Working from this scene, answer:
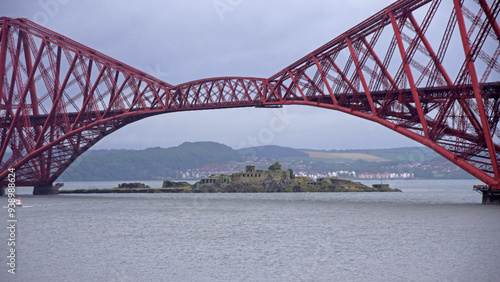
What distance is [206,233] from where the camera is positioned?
158ft

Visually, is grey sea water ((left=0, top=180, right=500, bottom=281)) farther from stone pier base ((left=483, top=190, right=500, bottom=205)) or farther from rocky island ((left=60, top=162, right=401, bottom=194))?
rocky island ((left=60, top=162, right=401, bottom=194))

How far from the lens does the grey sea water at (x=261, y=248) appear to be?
31.0 m

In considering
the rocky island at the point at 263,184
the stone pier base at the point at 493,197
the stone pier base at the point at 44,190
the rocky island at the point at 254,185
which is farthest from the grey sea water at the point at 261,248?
the rocky island at the point at 263,184

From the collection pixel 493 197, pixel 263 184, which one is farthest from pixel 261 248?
pixel 263 184

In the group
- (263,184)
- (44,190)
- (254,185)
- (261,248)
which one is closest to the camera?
(261,248)

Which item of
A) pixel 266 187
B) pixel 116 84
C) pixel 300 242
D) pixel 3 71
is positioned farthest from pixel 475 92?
pixel 266 187

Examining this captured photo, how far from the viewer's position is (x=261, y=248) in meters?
39.7

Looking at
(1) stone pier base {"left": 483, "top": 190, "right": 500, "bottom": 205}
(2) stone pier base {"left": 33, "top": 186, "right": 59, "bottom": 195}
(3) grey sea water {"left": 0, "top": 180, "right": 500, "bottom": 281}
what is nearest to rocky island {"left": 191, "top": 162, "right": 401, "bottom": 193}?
(2) stone pier base {"left": 33, "top": 186, "right": 59, "bottom": 195}

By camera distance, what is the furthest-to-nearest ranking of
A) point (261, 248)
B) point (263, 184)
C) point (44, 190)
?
point (263, 184) < point (44, 190) < point (261, 248)

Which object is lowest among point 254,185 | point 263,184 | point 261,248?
point 261,248

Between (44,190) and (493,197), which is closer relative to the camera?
(493,197)

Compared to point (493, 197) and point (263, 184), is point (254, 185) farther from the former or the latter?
point (493, 197)

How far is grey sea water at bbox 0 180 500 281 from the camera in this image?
31.0m

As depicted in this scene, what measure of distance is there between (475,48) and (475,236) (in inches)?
751
